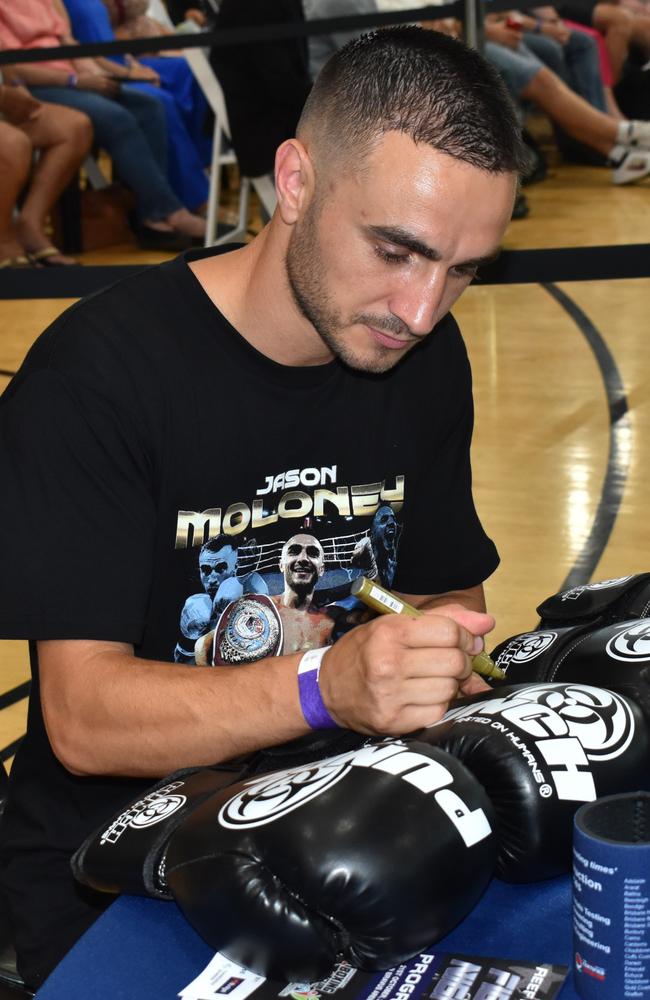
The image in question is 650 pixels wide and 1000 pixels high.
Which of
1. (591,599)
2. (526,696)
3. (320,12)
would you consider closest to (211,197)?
(320,12)

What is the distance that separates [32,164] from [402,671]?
202 inches

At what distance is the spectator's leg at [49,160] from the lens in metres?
5.54

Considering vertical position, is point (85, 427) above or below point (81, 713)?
above

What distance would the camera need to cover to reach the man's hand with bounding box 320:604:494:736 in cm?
102

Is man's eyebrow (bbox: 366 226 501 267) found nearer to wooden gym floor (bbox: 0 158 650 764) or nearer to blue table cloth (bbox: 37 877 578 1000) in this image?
blue table cloth (bbox: 37 877 578 1000)

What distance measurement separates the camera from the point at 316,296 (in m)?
1.27

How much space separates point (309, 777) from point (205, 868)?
0.31 feet

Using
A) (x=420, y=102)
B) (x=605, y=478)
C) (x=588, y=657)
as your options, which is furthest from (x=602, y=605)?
(x=605, y=478)

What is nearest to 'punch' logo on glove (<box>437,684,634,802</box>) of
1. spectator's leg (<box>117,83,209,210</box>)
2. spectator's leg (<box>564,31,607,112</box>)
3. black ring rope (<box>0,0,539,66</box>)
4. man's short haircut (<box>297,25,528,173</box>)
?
man's short haircut (<box>297,25,528,173</box>)

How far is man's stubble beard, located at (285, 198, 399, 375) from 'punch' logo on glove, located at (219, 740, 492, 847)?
459 mm

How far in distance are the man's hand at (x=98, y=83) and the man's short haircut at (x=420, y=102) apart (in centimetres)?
475

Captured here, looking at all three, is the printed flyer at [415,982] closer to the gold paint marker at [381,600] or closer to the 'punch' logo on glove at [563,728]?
the 'punch' logo on glove at [563,728]

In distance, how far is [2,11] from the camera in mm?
5066

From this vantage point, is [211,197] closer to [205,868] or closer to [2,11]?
[2,11]
